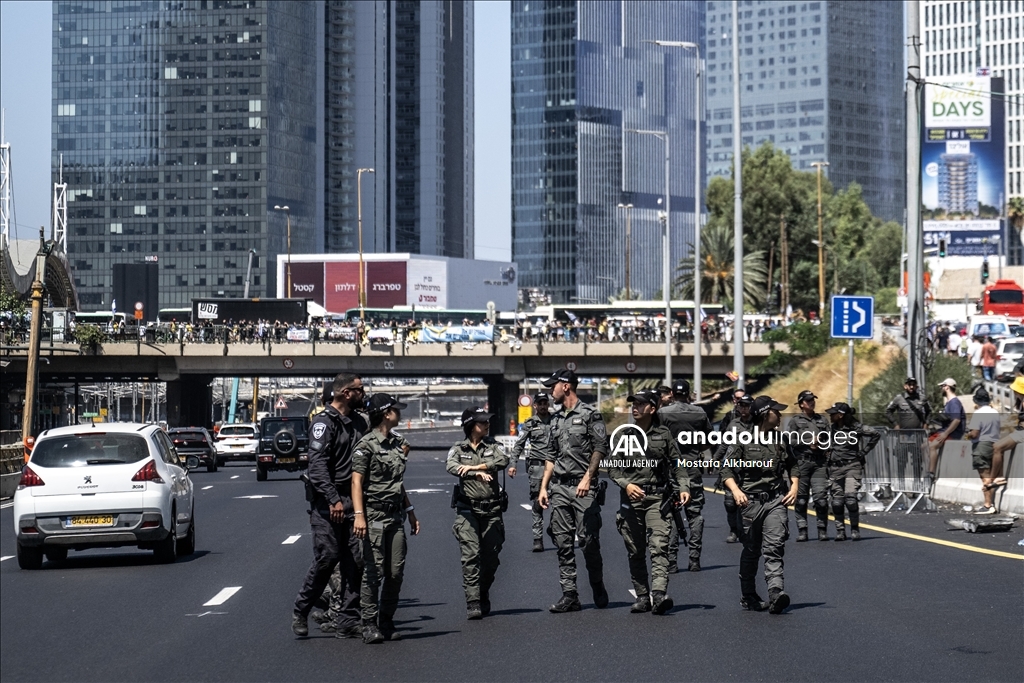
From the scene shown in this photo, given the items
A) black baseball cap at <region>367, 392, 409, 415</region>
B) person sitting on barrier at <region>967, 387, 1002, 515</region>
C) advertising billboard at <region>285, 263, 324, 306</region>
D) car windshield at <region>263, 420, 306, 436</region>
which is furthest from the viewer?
advertising billboard at <region>285, 263, 324, 306</region>

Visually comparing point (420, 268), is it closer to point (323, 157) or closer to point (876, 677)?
point (323, 157)

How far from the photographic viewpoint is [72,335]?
6675cm

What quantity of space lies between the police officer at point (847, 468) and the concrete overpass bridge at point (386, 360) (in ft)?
169

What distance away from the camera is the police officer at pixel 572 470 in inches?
468

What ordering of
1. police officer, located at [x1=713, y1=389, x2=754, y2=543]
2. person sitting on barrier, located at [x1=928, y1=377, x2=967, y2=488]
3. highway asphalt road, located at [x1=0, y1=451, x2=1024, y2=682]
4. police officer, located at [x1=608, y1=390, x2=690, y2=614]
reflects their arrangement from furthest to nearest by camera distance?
1. person sitting on barrier, located at [x1=928, y1=377, x2=967, y2=488]
2. police officer, located at [x1=713, y1=389, x2=754, y2=543]
3. police officer, located at [x1=608, y1=390, x2=690, y2=614]
4. highway asphalt road, located at [x1=0, y1=451, x2=1024, y2=682]

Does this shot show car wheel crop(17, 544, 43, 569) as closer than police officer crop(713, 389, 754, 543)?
No

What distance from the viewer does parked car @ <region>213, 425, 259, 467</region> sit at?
55.2 m

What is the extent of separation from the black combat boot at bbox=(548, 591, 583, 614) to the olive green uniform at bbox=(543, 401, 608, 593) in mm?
583

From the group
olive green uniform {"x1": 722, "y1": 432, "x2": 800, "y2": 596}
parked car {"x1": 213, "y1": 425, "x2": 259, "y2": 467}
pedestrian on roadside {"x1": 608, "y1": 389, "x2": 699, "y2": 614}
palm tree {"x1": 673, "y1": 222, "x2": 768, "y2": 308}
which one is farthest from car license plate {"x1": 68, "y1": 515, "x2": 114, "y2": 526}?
palm tree {"x1": 673, "y1": 222, "x2": 768, "y2": 308}

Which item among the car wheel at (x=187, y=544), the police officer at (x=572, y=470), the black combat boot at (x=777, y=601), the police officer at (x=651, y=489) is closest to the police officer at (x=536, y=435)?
the police officer at (x=572, y=470)

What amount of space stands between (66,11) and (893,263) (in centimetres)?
9629

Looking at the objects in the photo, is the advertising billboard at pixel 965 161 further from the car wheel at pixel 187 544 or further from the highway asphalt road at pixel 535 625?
the car wheel at pixel 187 544

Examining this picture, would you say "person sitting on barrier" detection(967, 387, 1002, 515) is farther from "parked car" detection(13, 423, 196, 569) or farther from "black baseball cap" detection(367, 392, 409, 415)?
"black baseball cap" detection(367, 392, 409, 415)

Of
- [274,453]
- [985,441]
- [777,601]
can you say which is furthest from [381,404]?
[274,453]
